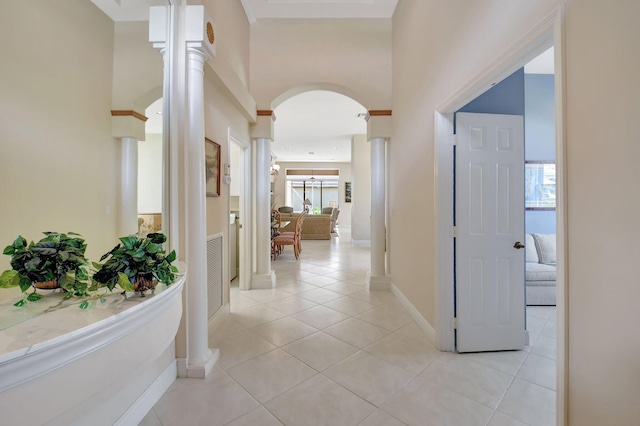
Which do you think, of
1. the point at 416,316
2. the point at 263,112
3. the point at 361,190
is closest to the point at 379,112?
the point at 263,112

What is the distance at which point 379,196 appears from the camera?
410cm

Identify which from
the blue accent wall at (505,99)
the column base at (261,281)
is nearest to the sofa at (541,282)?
the blue accent wall at (505,99)

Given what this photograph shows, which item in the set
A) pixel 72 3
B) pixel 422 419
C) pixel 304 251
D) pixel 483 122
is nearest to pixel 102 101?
pixel 72 3

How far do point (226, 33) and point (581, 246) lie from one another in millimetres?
3517

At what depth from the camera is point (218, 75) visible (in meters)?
2.51

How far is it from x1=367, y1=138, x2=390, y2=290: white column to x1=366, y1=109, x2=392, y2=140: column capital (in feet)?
0.35

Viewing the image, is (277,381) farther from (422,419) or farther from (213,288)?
(213,288)

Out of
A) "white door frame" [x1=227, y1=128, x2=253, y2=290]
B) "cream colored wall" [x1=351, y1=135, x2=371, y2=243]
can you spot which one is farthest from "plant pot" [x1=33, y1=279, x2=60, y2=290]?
"cream colored wall" [x1=351, y1=135, x2=371, y2=243]

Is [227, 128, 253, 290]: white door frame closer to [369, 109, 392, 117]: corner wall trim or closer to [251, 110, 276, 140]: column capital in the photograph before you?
[251, 110, 276, 140]: column capital

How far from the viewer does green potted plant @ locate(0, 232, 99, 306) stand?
3.05ft

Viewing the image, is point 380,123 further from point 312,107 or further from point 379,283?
point 312,107

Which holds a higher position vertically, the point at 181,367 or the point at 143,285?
the point at 143,285

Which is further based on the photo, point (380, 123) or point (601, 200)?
point (380, 123)

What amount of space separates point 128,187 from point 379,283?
3459 mm
